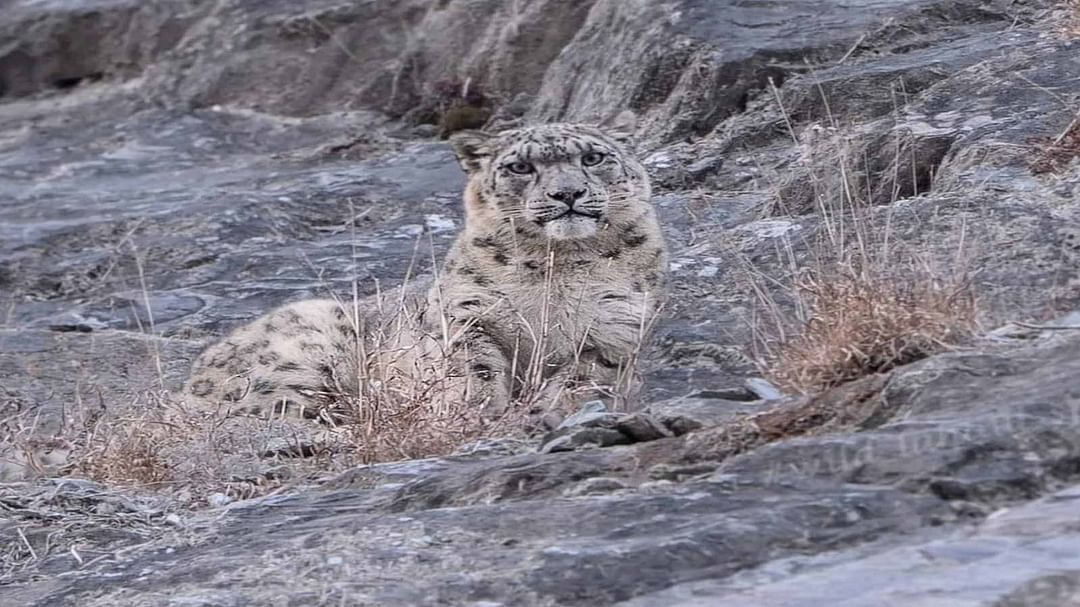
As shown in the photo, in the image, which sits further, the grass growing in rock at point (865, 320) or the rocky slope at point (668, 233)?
the grass growing in rock at point (865, 320)

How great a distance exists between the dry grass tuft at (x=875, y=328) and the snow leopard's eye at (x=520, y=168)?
297 cm

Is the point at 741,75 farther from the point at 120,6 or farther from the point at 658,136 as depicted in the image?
the point at 120,6

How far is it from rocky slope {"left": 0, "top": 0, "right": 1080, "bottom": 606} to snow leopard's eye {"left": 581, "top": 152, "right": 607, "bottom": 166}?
2.85ft

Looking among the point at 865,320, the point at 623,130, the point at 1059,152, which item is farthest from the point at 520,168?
the point at 865,320

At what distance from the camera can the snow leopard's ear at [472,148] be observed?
8977 mm

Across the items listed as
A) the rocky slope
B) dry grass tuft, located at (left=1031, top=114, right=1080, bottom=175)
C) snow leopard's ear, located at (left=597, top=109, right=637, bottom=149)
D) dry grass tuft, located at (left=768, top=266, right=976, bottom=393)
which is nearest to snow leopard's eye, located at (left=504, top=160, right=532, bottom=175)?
snow leopard's ear, located at (left=597, top=109, right=637, bottom=149)

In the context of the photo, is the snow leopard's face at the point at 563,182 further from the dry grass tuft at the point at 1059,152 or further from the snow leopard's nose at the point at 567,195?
the dry grass tuft at the point at 1059,152

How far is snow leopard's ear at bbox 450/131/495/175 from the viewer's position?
353 inches

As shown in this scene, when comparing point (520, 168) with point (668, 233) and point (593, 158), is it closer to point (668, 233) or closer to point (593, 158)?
point (593, 158)

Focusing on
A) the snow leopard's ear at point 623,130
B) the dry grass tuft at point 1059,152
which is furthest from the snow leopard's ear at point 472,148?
the dry grass tuft at point 1059,152

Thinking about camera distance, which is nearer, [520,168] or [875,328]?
[875,328]

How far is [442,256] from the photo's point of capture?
36.1ft

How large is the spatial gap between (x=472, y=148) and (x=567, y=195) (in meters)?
0.87

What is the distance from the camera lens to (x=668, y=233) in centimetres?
1045
